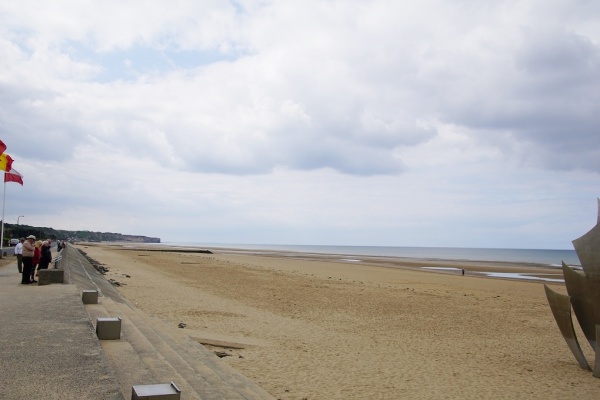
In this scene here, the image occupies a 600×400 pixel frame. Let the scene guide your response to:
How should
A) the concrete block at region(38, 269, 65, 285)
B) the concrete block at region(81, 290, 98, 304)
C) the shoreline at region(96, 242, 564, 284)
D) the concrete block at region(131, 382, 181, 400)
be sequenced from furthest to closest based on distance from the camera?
1. the shoreline at region(96, 242, 564, 284)
2. the concrete block at region(38, 269, 65, 285)
3. the concrete block at region(81, 290, 98, 304)
4. the concrete block at region(131, 382, 181, 400)

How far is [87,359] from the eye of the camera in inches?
191

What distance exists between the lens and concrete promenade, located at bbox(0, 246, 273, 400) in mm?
4137

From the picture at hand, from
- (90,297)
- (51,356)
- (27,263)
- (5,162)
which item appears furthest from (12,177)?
(51,356)

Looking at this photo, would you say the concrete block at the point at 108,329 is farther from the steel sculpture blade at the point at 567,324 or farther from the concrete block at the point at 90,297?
the steel sculpture blade at the point at 567,324

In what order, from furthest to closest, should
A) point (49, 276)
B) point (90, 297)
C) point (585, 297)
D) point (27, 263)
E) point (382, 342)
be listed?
point (27, 263)
point (49, 276)
point (382, 342)
point (90, 297)
point (585, 297)

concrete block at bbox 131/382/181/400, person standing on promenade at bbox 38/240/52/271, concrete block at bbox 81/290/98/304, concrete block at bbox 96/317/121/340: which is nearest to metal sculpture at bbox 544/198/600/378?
concrete block at bbox 131/382/181/400

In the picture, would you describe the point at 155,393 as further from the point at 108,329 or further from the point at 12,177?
the point at 12,177

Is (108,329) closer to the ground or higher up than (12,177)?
closer to the ground

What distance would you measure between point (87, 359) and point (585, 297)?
7.66 m

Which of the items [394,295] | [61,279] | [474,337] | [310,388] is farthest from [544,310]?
[61,279]

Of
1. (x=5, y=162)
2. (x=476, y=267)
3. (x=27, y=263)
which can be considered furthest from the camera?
(x=476, y=267)

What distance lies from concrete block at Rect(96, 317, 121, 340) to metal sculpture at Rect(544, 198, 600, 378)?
701cm

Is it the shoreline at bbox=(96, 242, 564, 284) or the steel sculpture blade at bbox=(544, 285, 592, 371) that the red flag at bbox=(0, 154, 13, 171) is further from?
the shoreline at bbox=(96, 242, 564, 284)

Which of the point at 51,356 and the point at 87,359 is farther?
the point at 51,356
